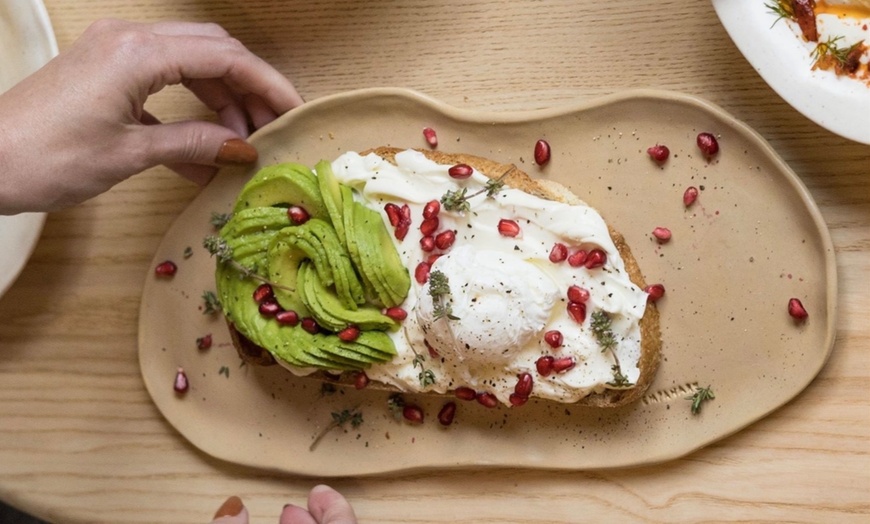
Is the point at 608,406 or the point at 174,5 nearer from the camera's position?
the point at 608,406

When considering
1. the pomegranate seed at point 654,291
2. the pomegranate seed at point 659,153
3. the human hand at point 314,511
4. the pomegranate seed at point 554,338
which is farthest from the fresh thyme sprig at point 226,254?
the pomegranate seed at point 659,153

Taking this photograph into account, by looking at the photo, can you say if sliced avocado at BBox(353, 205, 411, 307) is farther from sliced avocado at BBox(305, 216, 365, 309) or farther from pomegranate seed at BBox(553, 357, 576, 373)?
pomegranate seed at BBox(553, 357, 576, 373)

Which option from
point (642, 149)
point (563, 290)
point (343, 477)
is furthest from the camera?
point (343, 477)

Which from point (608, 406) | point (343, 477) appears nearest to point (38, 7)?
point (343, 477)

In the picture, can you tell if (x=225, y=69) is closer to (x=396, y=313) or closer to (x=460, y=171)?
(x=460, y=171)

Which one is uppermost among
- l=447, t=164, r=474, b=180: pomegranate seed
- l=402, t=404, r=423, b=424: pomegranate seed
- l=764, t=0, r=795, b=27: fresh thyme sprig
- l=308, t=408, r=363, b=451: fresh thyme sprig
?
l=764, t=0, r=795, b=27: fresh thyme sprig

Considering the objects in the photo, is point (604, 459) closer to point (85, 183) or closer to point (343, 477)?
point (343, 477)

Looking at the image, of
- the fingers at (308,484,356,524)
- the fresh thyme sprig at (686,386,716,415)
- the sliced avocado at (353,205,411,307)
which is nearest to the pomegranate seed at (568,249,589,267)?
the sliced avocado at (353,205,411,307)
